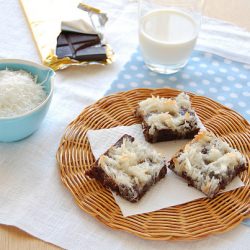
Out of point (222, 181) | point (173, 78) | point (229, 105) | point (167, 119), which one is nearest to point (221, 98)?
point (229, 105)

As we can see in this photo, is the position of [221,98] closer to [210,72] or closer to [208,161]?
[210,72]

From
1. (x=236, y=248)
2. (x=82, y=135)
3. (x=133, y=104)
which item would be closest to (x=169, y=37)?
(x=133, y=104)

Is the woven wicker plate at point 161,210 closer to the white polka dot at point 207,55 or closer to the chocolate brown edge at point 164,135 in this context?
the chocolate brown edge at point 164,135

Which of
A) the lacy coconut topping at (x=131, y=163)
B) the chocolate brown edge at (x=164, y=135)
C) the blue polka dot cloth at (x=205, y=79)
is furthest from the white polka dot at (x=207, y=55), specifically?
the lacy coconut topping at (x=131, y=163)

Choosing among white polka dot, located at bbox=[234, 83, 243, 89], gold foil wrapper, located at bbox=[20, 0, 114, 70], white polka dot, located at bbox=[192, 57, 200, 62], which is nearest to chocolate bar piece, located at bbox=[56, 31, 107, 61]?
gold foil wrapper, located at bbox=[20, 0, 114, 70]

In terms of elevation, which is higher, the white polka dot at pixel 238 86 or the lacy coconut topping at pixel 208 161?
the lacy coconut topping at pixel 208 161

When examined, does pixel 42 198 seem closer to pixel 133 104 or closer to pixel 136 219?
pixel 136 219

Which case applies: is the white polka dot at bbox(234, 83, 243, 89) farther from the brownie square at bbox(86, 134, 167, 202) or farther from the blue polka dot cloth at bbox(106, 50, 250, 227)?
the brownie square at bbox(86, 134, 167, 202)

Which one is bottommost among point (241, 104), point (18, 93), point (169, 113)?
point (241, 104)
